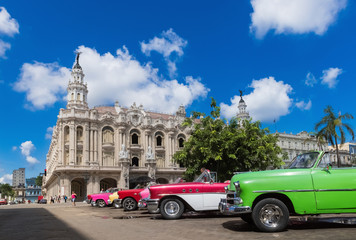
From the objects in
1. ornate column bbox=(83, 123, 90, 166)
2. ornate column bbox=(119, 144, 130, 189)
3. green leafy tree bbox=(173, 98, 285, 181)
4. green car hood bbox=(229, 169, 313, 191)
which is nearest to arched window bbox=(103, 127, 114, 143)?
ornate column bbox=(83, 123, 90, 166)

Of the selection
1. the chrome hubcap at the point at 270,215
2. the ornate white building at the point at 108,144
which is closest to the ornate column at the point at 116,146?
the ornate white building at the point at 108,144

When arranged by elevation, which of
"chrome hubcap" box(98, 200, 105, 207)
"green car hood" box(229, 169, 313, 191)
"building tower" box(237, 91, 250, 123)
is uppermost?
"building tower" box(237, 91, 250, 123)

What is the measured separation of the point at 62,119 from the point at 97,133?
17.8 ft

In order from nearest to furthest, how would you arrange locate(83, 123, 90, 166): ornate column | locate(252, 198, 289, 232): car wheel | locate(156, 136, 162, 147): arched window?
locate(252, 198, 289, 232): car wheel
locate(83, 123, 90, 166): ornate column
locate(156, 136, 162, 147): arched window

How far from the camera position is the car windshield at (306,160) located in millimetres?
7117

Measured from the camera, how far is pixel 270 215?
22.6 feet

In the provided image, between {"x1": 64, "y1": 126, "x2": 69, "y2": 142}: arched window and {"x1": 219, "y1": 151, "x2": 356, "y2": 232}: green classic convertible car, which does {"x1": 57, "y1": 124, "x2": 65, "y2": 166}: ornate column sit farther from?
{"x1": 219, "y1": 151, "x2": 356, "y2": 232}: green classic convertible car

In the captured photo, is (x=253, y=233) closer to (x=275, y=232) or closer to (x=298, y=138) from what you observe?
(x=275, y=232)

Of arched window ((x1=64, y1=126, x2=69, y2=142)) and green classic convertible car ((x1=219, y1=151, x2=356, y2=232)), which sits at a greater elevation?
arched window ((x1=64, y1=126, x2=69, y2=142))

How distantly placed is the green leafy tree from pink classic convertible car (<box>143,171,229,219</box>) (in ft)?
40.5

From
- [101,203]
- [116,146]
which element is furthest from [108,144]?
[101,203]

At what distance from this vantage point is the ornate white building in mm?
43875

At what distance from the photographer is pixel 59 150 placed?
144 feet

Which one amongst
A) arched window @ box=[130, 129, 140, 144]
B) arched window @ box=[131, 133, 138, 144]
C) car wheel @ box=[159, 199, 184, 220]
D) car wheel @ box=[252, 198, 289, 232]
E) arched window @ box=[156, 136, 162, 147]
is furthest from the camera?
arched window @ box=[156, 136, 162, 147]
